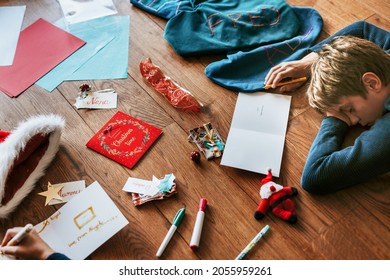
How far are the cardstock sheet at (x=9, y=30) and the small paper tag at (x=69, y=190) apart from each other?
2.10 ft

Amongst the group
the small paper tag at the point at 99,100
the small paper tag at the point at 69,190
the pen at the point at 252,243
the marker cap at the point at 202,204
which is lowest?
the pen at the point at 252,243

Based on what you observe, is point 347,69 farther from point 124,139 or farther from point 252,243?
point 124,139

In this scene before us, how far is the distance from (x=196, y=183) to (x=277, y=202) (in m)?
0.24

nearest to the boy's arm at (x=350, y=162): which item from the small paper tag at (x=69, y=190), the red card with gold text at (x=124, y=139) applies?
the red card with gold text at (x=124, y=139)

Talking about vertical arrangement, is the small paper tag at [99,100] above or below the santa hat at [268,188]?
A: above

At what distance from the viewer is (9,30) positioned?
5.15 feet

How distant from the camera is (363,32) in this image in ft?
4.17

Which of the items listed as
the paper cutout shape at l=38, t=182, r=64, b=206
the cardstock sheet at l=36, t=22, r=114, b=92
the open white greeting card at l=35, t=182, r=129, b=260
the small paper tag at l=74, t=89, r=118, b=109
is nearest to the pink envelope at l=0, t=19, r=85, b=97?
the cardstock sheet at l=36, t=22, r=114, b=92

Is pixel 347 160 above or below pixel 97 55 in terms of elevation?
below

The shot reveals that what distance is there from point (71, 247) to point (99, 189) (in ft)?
0.59

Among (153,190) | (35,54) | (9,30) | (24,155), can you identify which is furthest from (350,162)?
(9,30)

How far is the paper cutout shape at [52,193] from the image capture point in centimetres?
109

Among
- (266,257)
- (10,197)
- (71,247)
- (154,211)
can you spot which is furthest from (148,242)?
(10,197)

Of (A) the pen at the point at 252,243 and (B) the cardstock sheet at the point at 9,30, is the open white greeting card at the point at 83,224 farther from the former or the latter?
(B) the cardstock sheet at the point at 9,30
